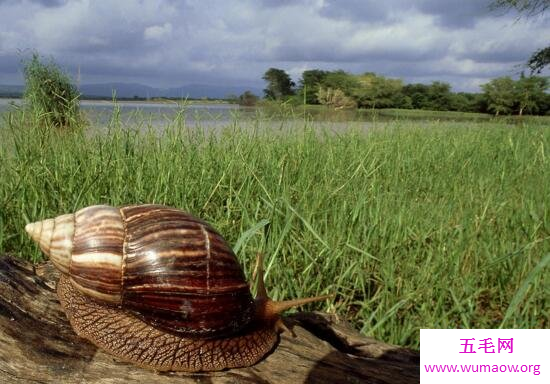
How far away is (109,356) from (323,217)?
1669mm

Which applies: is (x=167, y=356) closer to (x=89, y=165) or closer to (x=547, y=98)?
(x=89, y=165)

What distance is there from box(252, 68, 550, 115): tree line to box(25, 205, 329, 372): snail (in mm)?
2981

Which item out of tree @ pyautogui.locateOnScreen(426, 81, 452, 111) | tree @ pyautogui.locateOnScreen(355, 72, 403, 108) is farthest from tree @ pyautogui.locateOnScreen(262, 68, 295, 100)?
tree @ pyautogui.locateOnScreen(426, 81, 452, 111)

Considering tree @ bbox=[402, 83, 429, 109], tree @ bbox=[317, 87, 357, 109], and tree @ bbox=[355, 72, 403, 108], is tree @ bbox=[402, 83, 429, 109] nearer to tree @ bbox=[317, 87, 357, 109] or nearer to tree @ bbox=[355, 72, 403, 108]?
tree @ bbox=[355, 72, 403, 108]

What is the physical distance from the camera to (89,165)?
3436 millimetres

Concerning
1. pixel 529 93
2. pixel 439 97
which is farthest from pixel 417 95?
pixel 529 93

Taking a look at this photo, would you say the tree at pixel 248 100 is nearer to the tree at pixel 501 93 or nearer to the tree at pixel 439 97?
the tree at pixel 501 93

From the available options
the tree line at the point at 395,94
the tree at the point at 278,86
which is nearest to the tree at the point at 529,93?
the tree line at the point at 395,94

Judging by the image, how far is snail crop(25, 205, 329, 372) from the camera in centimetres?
172

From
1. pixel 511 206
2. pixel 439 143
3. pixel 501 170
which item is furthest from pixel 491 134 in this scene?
pixel 511 206

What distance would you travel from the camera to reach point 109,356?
5.51 ft

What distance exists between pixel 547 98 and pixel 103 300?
16.9 metres

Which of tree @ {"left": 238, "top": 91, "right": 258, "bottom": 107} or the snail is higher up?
tree @ {"left": 238, "top": 91, "right": 258, "bottom": 107}

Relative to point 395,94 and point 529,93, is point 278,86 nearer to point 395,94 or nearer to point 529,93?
point 529,93
